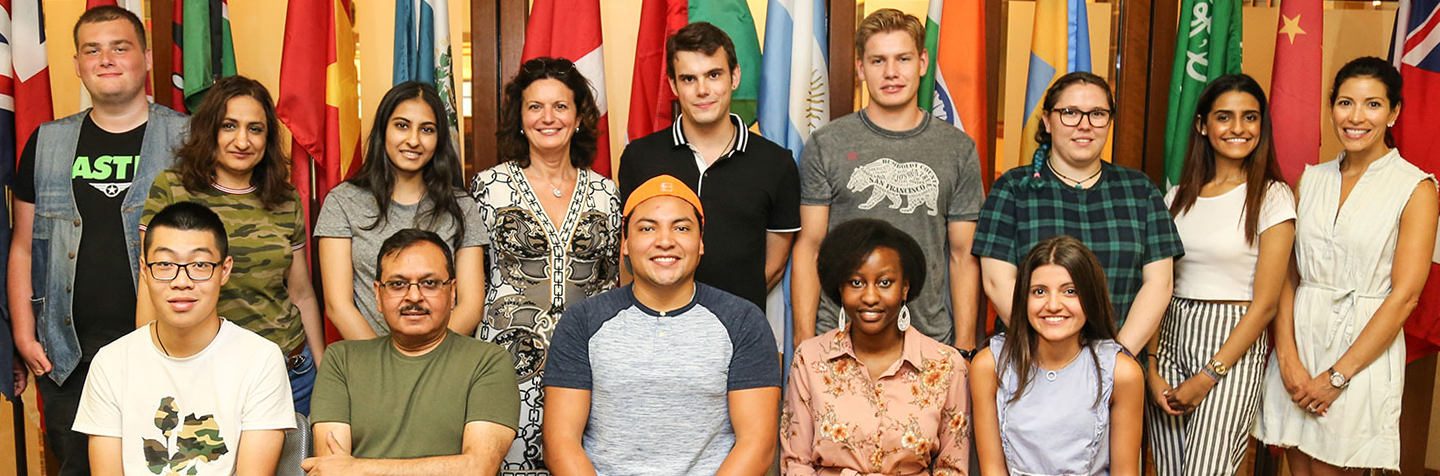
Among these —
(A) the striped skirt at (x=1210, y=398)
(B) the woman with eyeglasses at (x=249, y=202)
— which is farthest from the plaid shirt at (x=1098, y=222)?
(B) the woman with eyeglasses at (x=249, y=202)

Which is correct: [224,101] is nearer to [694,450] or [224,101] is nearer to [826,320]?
[694,450]

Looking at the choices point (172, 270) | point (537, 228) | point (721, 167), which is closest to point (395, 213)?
point (537, 228)

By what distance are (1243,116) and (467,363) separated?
232 centimetres

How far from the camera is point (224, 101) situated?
283 cm

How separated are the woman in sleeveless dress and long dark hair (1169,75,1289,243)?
0.69 m

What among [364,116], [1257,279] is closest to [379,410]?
[364,116]

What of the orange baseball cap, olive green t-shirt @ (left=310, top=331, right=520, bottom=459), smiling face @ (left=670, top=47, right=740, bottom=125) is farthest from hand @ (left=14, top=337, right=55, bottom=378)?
smiling face @ (left=670, top=47, right=740, bottom=125)

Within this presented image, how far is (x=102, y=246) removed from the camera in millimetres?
2938

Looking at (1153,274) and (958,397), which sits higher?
(1153,274)

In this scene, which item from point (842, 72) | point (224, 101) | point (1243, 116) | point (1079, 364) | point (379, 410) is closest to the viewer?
point (379, 410)

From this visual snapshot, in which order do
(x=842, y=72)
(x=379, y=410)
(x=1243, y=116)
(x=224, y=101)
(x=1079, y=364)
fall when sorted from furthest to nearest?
(x=842, y=72)
(x=1243, y=116)
(x=224, y=101)
(x=1079, y=364)
(x=379, y=410)

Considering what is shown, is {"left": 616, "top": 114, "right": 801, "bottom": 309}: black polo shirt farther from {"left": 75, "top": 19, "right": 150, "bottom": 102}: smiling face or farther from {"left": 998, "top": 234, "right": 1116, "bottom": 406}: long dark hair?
{"left": 75, "top": 19, "right": 150, "bottom": 102}: smiling face

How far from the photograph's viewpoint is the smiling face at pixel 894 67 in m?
3.08

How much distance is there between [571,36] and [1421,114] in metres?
2.80
